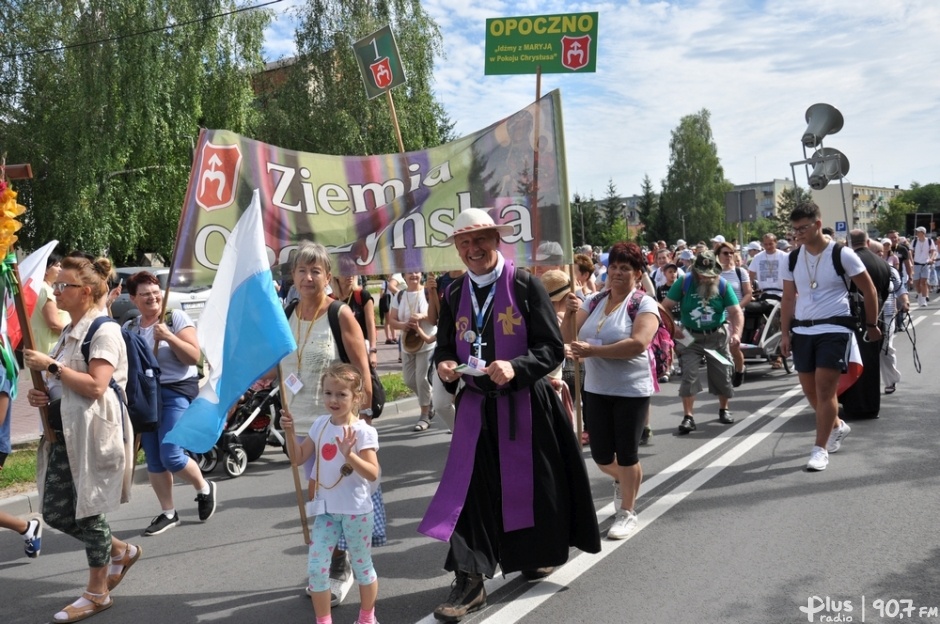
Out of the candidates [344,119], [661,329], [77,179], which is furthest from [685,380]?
[344,119]

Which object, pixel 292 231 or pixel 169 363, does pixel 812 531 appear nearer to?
pixel 292 231

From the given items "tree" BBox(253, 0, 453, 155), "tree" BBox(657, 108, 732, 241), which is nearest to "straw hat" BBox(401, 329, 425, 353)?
"tree" BBox(253, 0, 453, 155)

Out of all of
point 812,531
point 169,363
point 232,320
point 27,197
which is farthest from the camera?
point 27,197

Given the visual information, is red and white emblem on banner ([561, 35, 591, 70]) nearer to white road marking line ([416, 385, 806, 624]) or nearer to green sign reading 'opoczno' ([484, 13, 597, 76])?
green sign reading 'opoczno' ([484, 13, 597, 76])

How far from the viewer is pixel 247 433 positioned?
8078mm

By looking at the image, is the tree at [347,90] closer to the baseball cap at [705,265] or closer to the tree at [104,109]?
the tree at [104,109]

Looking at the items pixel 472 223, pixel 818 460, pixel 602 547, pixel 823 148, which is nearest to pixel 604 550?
pixel 602 547

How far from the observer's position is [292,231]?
590 cm

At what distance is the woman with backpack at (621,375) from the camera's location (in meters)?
5.15

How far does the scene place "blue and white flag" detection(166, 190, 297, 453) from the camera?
4.11 metres

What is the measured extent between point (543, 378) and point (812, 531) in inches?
82.2

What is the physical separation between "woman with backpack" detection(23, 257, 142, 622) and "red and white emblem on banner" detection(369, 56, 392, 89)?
459 centimetres
